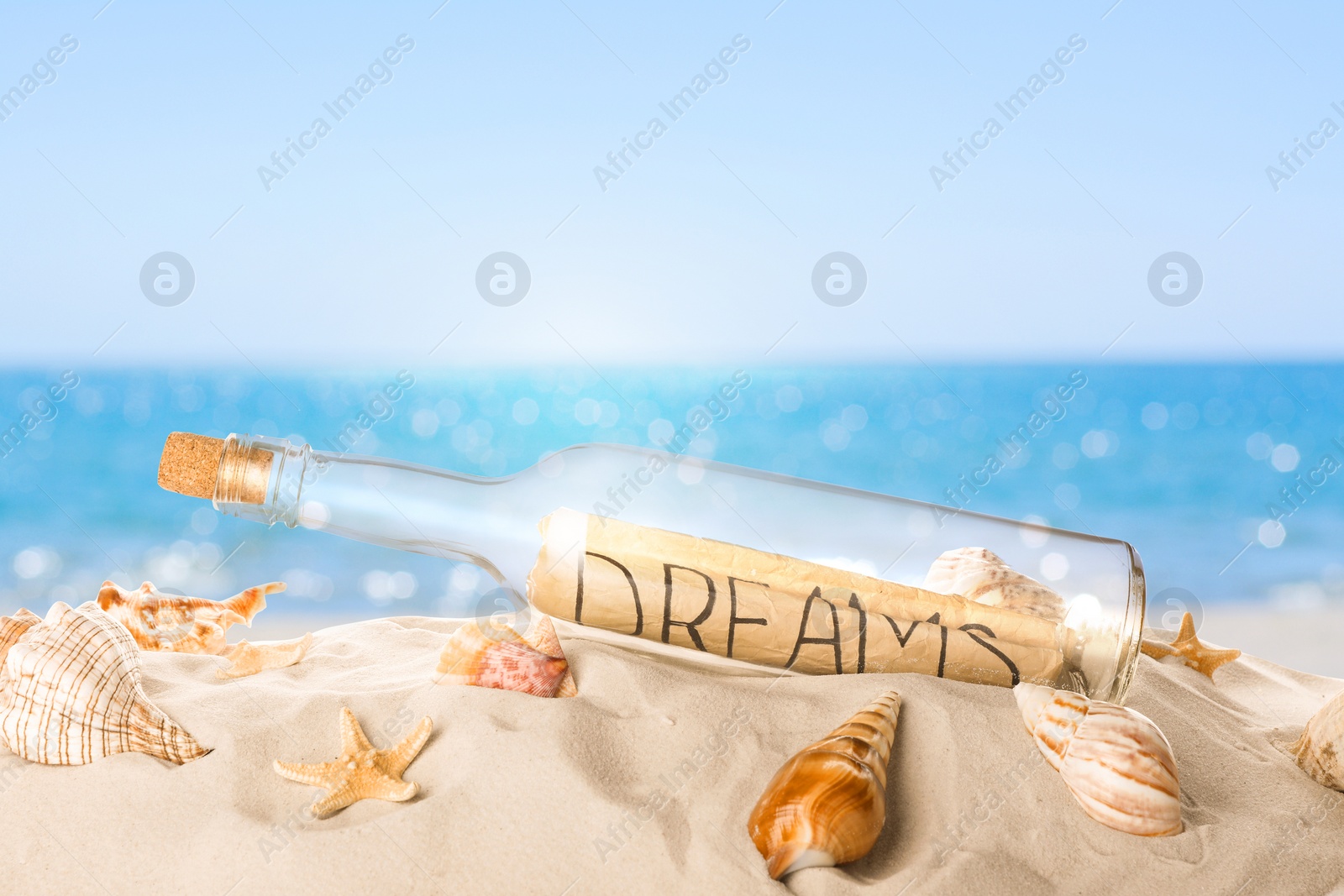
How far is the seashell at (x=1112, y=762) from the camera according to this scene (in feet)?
4.33

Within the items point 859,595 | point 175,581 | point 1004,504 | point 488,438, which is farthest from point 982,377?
point 859,595

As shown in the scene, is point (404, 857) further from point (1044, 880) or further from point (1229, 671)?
point (1229, 671)

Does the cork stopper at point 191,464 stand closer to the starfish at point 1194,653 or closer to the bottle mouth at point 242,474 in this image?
the bottle mouth at point 242,474

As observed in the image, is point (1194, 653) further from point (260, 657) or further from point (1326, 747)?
point (260, 657)

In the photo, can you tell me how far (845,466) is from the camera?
8820mm

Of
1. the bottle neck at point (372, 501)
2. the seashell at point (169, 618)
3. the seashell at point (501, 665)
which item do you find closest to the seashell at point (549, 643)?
the seashell at point (501, 665)

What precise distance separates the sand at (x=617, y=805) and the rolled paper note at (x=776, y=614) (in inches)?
2.4

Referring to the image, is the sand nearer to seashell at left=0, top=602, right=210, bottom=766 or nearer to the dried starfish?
seashell at left=0, top=602, right=210, bottom=766

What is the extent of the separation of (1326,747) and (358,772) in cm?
170

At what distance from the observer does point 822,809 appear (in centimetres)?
121

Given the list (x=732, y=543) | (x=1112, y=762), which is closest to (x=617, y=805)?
(x=732, y=543)

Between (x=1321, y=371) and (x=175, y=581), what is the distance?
21.9 metres

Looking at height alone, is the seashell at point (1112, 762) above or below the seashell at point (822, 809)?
above

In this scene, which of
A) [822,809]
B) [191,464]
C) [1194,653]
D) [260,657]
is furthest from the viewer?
[1194,653]
